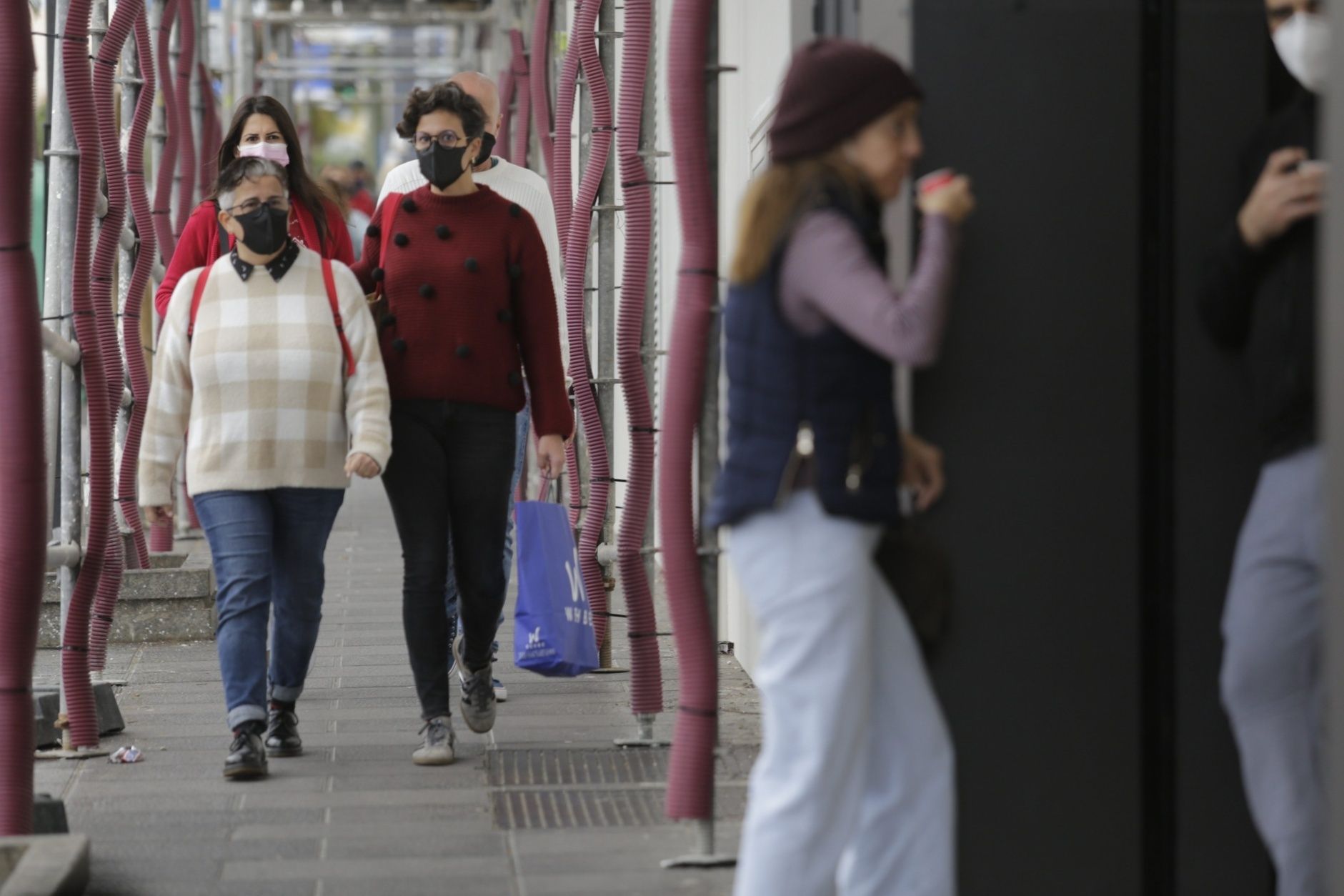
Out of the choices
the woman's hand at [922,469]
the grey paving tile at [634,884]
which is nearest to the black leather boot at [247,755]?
the grey paving tile at [634,884]

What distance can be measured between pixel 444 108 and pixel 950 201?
288cm

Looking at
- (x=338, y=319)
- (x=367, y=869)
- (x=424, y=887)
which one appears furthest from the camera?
(x=338, y=319)

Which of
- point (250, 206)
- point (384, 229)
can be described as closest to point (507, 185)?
point (384, 229)

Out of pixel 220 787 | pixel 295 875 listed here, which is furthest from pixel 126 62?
pixel 295 875

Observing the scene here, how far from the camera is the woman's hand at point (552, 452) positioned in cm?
611

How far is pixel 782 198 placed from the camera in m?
3.41

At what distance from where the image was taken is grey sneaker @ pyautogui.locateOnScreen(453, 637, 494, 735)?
623 centimetres

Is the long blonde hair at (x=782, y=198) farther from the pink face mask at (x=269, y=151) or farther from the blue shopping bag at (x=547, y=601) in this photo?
the pink face mask at (x=269, y=151)

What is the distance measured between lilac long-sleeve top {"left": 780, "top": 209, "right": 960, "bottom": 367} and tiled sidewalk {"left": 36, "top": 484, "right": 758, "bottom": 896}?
1.67 metres

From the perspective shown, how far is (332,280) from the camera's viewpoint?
230 inches

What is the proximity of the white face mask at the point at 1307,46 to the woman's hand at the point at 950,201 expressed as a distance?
24.7 inches

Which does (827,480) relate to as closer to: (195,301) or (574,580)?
(195,301)

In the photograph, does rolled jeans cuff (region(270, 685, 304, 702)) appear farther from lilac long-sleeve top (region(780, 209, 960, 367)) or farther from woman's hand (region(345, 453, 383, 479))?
lilac long-sleeve top (region(780, 209, 960, 367))

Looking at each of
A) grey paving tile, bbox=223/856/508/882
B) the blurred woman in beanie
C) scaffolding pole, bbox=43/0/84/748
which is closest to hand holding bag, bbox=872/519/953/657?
the blurred woman in beanie
